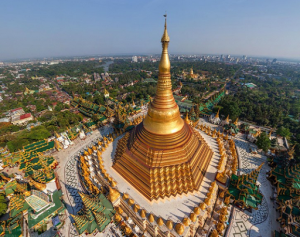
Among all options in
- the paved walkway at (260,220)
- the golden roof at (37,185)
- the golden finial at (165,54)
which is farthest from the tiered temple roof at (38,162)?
the paved walkway at (260,220)

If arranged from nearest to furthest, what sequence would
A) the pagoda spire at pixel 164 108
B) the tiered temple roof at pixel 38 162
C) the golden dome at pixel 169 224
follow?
the golden dome at pixel 169 224 < the pagoda spire at pixel 164 108 < the tiered temple roof at pixel 38 162

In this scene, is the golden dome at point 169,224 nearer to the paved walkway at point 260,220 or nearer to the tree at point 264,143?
the paved walkway at point 260,220

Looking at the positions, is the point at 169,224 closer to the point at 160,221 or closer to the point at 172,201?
the point at 160,221

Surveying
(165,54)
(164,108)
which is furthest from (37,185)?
(165,54)

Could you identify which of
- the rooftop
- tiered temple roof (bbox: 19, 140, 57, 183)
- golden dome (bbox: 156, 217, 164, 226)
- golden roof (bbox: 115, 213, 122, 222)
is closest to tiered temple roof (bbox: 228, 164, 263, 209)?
the rooftop

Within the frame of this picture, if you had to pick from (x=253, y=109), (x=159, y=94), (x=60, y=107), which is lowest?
(x=60, y=107)

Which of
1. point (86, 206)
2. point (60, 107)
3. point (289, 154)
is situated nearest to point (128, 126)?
point (86, 206)

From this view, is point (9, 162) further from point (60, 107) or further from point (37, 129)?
point (60, 107)
